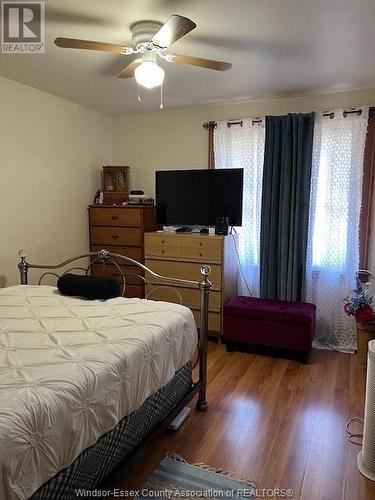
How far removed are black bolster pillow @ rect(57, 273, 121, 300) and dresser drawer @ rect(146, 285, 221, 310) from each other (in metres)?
1.09

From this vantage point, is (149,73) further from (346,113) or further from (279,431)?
(279,431)

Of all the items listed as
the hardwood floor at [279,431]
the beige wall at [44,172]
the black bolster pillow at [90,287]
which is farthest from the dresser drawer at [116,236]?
the hardwood floor at [279,431]

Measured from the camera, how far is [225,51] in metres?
2.62

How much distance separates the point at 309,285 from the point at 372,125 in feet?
5.42

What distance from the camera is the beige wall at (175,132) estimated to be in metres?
3.75

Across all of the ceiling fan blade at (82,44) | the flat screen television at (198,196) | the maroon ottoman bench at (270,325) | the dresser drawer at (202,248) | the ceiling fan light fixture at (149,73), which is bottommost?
the maroon ottoman bench at (270,325)

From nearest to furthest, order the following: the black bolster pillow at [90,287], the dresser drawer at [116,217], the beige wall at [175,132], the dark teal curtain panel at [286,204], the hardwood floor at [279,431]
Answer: the hardwood floor at [279,431] < the black bolster pillow at [90,287] < the dark teal curtain panel at [286,204] < the beige wall at [175,132] < the dresser drawer at [116,217]

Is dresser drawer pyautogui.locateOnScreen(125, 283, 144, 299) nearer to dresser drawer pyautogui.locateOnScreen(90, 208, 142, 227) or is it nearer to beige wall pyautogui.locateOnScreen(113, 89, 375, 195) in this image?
dresser drawer pyautogui.locateOnScreen(90, 208, 142, 227)

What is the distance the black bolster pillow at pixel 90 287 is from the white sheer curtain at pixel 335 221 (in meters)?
2.14

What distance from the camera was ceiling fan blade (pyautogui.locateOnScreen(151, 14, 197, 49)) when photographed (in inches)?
69.5

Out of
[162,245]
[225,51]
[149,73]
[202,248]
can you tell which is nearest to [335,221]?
[202,248]

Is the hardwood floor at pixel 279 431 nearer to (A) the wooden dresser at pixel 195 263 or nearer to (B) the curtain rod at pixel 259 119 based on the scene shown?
(A) the wooden dresser at pixel 195 263

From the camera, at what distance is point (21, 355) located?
5.31 ft

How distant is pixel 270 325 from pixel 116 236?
6.46 feet
